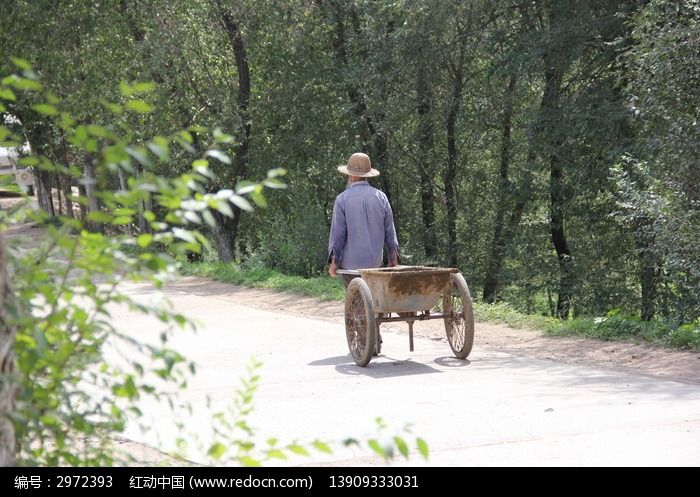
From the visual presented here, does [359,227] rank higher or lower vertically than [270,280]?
higher

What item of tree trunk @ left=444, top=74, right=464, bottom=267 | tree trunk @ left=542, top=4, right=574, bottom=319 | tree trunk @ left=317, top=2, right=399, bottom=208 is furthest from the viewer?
tree trunk @ left=317, top=2, right=399, bottom=208

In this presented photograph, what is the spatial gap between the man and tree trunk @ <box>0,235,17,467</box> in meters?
7.91

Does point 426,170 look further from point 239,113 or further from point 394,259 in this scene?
point 394,259

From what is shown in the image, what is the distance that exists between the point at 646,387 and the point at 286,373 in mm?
3357

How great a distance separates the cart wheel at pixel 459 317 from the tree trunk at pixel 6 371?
704cm

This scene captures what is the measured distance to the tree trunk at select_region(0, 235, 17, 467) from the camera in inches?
156

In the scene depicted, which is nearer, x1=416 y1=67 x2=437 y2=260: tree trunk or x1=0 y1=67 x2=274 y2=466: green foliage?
x1=0 y1=67 x2=274 y2=466: green foliage

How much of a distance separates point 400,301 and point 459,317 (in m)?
0.74

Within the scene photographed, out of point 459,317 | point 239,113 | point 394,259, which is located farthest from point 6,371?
point 239,113

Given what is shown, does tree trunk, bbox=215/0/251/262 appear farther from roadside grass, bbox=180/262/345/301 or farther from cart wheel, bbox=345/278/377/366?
cart wheel, bbox=345/278/377/366

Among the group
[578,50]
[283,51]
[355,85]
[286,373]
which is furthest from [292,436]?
[283,51]

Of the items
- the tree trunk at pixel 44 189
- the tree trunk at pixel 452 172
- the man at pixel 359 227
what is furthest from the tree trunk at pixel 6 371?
the tree trunk at pixel 44 189

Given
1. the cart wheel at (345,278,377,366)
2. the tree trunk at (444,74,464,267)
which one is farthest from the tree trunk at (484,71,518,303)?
the cart wheel at (345,278,377,366)

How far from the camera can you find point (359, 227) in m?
12.0
